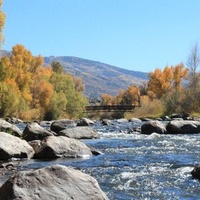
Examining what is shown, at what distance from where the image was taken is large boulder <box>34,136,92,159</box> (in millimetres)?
15664

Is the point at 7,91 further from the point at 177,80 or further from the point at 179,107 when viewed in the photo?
the point at 177,80

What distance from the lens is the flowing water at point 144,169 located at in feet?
31.9

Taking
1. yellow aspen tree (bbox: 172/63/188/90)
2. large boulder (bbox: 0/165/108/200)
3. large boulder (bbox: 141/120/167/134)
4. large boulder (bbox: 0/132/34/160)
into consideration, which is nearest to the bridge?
→ yellow aspen tree (bbox: 172/63/188/90)

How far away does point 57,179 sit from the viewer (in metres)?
7.12

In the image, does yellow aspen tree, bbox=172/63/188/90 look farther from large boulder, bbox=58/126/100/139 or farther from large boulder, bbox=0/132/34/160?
large boulder, bbox=0/132/34/160

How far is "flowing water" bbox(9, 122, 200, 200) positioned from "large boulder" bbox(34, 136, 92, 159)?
25.8 inches

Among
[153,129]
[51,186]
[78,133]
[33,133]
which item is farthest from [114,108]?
[51,186]

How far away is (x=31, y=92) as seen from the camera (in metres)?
70.8

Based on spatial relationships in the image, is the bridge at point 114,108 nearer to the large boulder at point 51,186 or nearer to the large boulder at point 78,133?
the large boulder at point 78,133

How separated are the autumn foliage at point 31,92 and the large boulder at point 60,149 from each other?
35.2m

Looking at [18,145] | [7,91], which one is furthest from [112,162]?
[7,91]

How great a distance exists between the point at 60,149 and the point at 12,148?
6.01 ft

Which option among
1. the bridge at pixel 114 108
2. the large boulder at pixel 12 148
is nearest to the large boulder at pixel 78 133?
the large boulder at pixel 12 148

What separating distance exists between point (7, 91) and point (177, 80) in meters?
47.6
